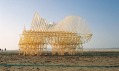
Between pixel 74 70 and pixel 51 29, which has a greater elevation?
pixel 51 29

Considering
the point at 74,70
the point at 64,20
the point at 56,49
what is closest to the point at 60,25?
the point at 64,20

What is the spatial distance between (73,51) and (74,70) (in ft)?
94.1

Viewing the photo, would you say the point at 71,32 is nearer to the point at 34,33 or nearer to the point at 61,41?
the point at 61,41

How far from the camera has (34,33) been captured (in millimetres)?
41625

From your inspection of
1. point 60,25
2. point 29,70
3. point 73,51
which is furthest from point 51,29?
point 29,70

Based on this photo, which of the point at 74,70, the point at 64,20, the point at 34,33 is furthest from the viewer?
the point at 64,20

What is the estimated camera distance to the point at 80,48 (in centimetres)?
4550

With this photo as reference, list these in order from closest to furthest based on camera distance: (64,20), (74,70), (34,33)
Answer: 1. (74,70)
2. (34,33)
3. (64,20)

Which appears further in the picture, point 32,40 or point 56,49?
point 56,49

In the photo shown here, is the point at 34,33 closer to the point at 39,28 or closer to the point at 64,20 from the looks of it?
the point at 39,28

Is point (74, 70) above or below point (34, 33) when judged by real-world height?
below

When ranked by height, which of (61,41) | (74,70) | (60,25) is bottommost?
(74,70)

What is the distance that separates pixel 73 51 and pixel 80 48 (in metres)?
1.32

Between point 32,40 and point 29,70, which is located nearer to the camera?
point 29,70
